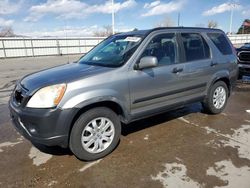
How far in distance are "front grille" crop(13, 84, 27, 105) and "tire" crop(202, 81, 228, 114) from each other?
356 cm

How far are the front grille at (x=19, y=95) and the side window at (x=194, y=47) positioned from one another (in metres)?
2.85

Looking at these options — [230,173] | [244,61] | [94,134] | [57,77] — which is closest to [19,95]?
[57,77]

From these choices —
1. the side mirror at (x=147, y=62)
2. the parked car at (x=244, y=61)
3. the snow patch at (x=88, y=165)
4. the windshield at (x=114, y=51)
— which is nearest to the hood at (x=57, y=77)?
the windshield at (x=114, y=51)

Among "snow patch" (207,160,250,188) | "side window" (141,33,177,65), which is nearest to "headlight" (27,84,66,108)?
"side window" (141,33,177,65)

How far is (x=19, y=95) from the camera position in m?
3.31

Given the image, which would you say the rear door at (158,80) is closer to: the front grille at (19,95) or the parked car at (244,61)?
the front grille at (19,95)

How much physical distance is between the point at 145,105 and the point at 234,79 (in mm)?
2817

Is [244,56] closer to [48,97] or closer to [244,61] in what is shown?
[244,61]

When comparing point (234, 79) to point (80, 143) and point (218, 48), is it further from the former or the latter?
point (80, 143)

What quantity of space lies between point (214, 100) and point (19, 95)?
391 centimetres

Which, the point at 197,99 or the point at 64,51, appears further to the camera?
the point at 64,51

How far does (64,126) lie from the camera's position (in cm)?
299

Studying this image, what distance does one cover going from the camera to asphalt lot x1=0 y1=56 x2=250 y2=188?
292 centimetres

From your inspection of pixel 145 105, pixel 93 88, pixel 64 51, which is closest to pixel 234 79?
pixel 145 105
